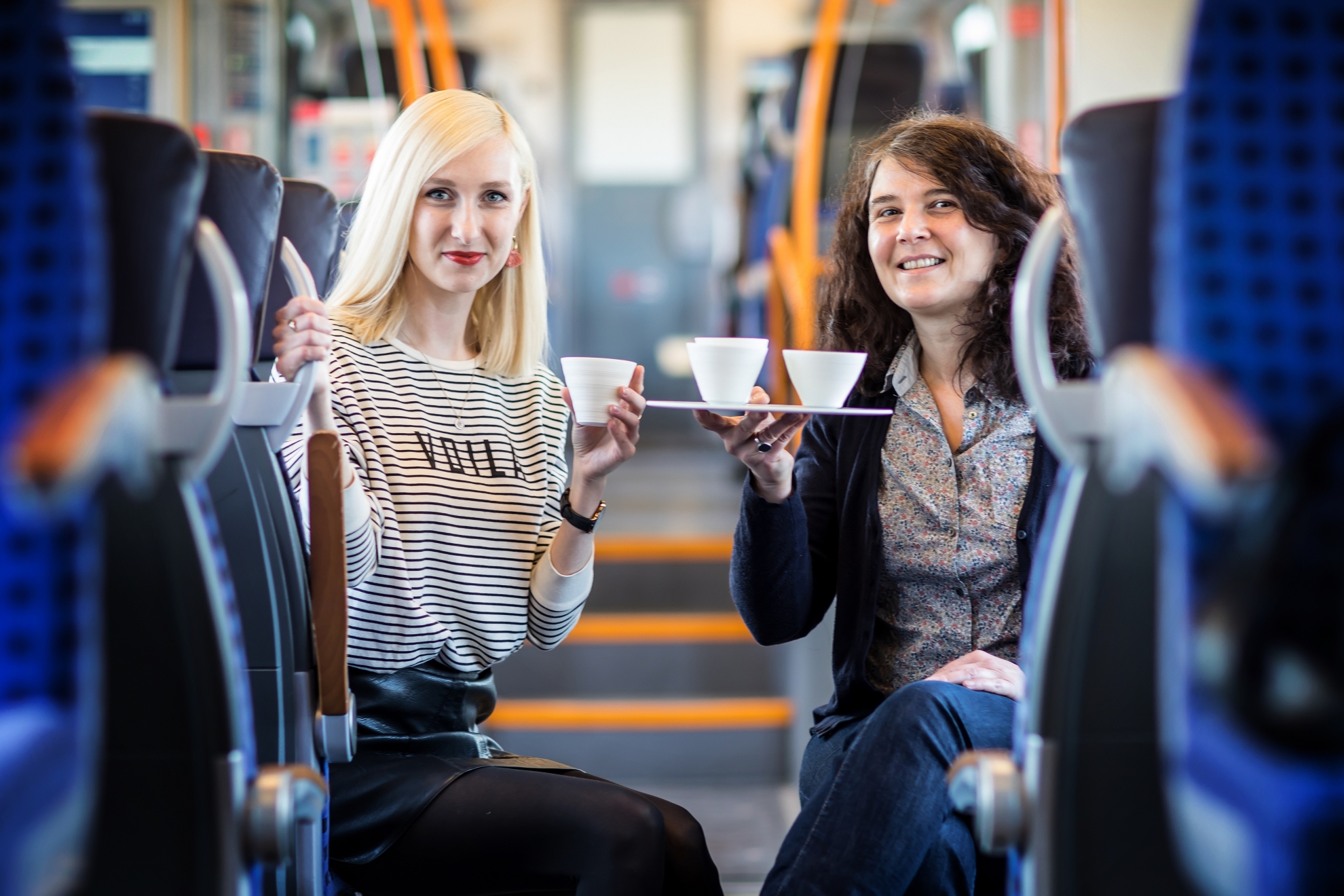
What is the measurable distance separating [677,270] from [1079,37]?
6.46 metres

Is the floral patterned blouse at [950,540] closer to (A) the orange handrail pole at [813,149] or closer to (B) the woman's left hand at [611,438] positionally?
(B) the woman's left hand at [611,438]

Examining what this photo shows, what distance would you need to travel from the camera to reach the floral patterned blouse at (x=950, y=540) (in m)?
1.43

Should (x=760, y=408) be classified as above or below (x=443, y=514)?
above

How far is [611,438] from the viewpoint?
1377 mm

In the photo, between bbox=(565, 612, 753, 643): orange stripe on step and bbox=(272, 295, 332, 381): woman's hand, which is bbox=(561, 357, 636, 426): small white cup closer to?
bbox=(272, 295, 332, 381): woman's hand

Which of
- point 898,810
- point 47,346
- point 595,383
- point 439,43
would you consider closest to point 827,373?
point 595,383

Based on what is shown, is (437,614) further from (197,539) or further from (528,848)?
(197,539)

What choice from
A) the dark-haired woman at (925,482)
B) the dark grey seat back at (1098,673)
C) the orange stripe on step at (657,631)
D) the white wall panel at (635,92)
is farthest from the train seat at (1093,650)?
the white wall panel at (635,92)

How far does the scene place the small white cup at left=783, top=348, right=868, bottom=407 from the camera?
4.15 ft

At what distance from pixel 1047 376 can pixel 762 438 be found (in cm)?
46

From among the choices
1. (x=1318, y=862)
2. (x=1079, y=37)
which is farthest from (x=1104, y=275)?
(x=1079, y=37)

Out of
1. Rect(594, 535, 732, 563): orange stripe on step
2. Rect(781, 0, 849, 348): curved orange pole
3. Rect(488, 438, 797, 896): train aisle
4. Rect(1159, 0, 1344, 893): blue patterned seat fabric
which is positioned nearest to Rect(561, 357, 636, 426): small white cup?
Rect(1159, 0, 1344, 893): blue patterned seat fabric

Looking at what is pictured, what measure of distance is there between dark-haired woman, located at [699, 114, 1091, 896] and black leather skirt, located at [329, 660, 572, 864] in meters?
0.37

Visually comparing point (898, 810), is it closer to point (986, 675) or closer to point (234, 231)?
point (986, 675)
